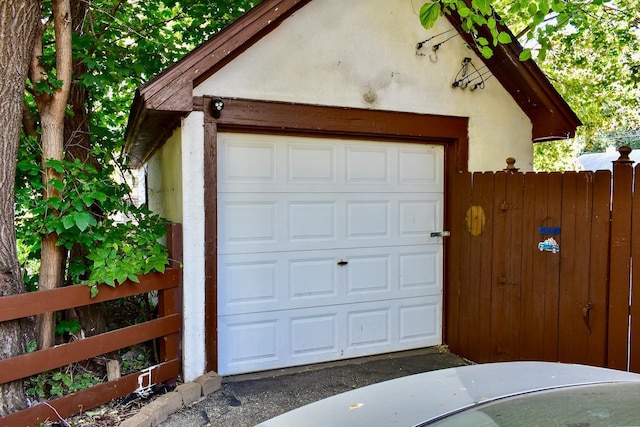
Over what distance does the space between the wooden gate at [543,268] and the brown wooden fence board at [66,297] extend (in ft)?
9.96

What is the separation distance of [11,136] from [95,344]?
5.27ft

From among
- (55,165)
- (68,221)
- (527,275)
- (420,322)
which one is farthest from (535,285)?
(55,165)

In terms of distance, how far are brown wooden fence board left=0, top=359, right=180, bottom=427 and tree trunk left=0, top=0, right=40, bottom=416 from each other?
0.16 m

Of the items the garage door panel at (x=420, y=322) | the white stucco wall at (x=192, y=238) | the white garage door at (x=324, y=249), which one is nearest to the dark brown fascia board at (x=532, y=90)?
the white garage door at (x=324, y=249)

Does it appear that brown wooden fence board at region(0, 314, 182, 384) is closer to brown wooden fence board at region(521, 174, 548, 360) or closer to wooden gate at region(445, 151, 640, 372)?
wooden gate at region(445, 151, 640, 372)

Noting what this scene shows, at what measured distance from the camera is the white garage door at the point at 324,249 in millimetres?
4277

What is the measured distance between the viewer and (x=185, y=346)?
3.93 meters

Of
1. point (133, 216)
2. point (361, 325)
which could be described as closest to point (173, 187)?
point (133, 216)

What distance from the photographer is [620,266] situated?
3.58 m

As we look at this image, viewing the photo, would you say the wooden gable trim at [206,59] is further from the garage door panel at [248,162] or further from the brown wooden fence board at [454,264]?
the brown wooden fence board at [454,264]

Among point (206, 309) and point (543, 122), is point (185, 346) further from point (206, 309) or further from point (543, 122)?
point (543, 122)

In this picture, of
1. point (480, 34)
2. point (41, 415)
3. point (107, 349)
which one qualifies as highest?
point (480, 34)

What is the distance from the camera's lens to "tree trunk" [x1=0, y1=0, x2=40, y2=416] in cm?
315

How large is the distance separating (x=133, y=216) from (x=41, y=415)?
186 cm
